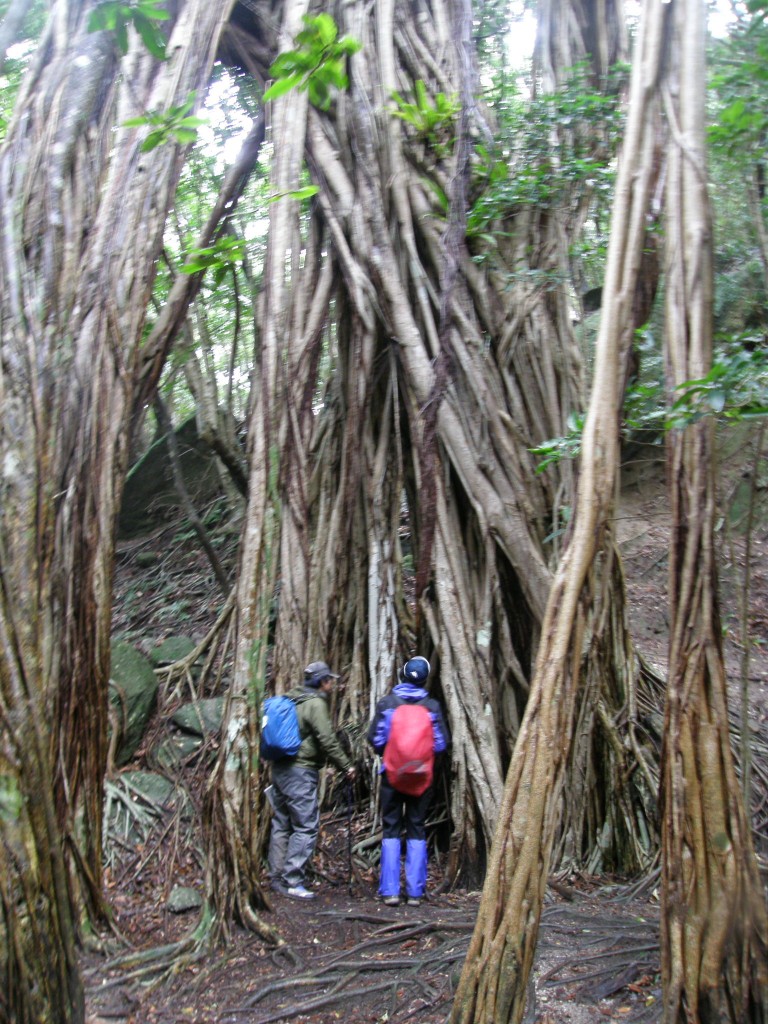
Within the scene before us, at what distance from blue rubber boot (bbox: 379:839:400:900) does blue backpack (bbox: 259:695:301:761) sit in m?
0.65

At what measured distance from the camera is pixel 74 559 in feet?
10.6

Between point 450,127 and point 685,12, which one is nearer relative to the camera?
point 685,12

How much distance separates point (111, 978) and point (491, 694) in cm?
226

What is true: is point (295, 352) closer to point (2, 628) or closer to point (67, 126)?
point (67, 126)

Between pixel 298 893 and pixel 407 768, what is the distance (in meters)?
0.82

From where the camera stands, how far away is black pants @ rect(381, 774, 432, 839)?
13.7 feet

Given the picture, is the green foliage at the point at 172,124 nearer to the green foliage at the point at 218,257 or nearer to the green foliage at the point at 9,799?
the green foliage at the point at 218,257

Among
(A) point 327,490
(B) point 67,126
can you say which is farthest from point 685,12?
(A) point 327,490

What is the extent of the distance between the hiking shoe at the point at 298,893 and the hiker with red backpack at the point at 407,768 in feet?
1.14

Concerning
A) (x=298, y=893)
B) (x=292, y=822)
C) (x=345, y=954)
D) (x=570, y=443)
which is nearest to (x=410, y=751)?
(x=292, y=822)

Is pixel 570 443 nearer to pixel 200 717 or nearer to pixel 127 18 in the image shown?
pixel 127 18

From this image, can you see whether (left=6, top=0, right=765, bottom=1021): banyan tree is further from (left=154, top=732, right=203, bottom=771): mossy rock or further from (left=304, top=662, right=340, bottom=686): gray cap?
(left=154, top=732, right=203, bottom=771): mossy rock

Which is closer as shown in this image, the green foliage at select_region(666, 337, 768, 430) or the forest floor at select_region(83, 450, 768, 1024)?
the green foliage at select_region(666, 337, 768, 430)

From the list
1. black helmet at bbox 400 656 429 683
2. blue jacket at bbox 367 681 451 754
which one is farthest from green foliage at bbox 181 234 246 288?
blue jacket at bbox 367 681 451 754
